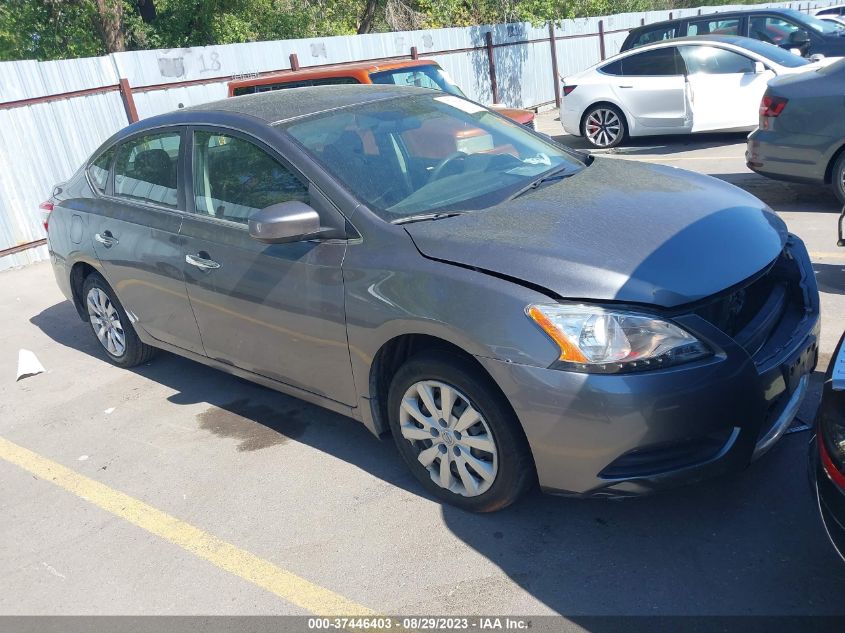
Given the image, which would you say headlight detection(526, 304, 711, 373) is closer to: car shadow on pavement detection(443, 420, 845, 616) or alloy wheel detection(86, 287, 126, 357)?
car shadow on pavement detection(443, 420, 845, 616)

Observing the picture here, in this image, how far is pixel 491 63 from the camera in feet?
55.3

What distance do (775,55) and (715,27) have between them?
3328 mm

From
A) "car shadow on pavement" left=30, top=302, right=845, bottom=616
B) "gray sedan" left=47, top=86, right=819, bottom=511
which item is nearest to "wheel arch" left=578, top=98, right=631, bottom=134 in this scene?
"gray sedan" left=47, top=86, right=819, bottom=511

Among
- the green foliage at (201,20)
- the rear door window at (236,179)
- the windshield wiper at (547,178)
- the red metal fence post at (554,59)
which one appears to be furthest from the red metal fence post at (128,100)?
the red metal fence post at (554,59)

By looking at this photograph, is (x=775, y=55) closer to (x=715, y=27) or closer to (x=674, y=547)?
(x=715, y=27)

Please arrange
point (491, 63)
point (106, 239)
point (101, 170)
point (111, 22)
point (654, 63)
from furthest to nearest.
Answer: point (111, 22) → point (491, 63) → point (654, 63) → point (101, 170) → point (106, 239)

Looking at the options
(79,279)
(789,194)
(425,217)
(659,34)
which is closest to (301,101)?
(425,217)

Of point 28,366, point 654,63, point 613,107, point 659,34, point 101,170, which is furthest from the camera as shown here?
point 659,34

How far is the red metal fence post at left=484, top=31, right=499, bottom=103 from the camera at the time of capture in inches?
658

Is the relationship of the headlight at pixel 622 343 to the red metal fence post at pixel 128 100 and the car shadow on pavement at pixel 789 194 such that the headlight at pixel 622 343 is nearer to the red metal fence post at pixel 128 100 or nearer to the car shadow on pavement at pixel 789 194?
the car shadow on pavement at pixel 789 194

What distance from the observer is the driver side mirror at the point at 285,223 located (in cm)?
347

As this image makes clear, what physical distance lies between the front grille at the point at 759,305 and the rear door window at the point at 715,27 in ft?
37.1

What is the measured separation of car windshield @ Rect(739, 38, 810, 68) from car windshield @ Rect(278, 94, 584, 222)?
740 cm

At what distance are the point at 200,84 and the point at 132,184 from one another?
7.20 meters
